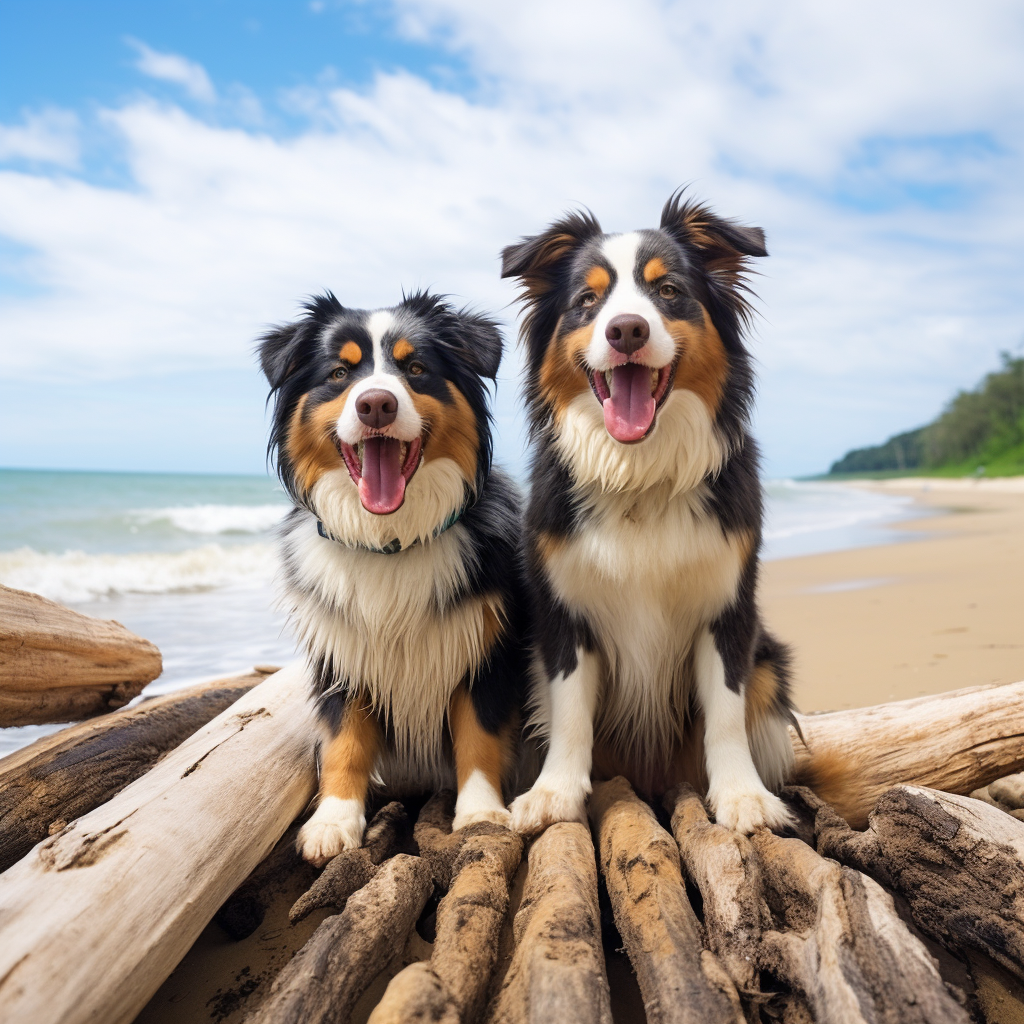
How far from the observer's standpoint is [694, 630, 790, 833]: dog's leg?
2.56 metres

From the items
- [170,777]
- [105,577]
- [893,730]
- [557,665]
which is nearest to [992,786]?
[893,730]

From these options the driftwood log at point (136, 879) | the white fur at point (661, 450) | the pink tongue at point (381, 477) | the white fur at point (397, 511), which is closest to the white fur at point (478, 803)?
the driftwood log at point (136, 879)

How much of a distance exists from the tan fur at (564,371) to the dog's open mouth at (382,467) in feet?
1.65

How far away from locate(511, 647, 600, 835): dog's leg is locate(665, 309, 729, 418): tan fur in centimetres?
100

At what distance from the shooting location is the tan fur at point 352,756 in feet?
9.50

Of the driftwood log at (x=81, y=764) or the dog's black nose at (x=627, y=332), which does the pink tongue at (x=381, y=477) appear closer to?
the dog's black nose at (x=627, y=332)

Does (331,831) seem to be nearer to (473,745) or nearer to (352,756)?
(352,756)

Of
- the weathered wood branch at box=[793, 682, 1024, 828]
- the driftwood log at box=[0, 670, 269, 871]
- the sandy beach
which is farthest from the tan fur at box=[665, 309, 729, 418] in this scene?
the sandy beach

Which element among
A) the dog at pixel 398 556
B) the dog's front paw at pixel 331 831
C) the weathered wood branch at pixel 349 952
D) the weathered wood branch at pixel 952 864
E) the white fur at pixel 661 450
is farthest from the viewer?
the dog at pixel 398 556

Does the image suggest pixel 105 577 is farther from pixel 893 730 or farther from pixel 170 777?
pixel 893 730

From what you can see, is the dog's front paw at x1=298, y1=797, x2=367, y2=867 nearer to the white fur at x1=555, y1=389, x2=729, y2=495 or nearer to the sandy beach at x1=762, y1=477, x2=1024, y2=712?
the white fur at x1=555, y1=389, x2=729, y2=495

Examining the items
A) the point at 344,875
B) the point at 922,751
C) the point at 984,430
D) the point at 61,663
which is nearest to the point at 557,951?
the point at 344,875

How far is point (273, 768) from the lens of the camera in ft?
9.37

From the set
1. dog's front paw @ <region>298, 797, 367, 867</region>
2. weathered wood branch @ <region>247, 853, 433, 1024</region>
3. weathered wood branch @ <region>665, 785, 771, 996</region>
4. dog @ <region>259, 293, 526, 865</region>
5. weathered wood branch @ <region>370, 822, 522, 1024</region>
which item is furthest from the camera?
dog @ <region>259, 293, 526, 865</region>
